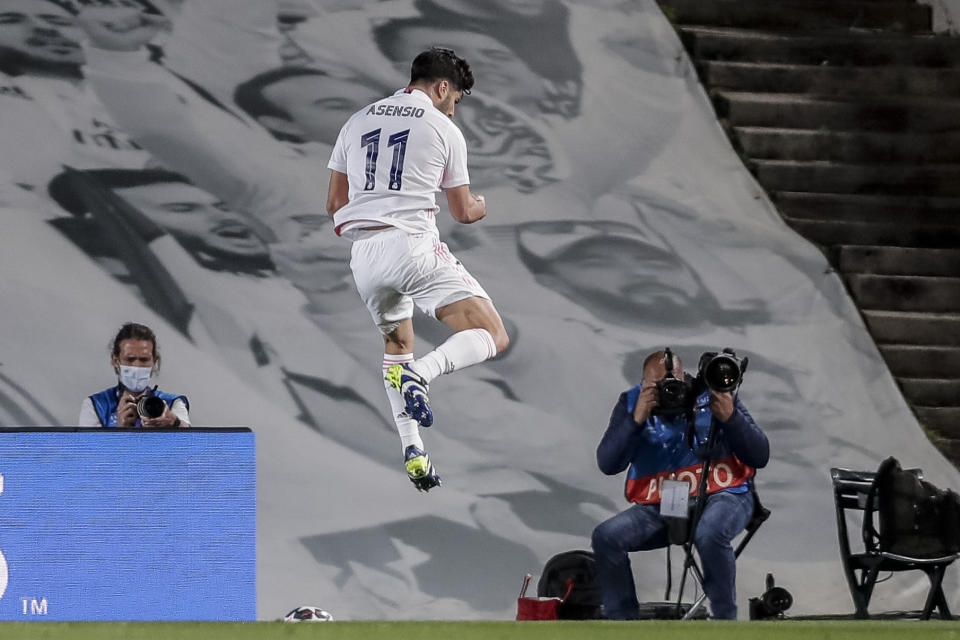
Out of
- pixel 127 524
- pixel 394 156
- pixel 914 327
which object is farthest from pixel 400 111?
pixel 914 327

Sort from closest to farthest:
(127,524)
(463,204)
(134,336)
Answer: (127,524) < (463,204) < (134,336)

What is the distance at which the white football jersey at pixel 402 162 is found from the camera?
428 cm

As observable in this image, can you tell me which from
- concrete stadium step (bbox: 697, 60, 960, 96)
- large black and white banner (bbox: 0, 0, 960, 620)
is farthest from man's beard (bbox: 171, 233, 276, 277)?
concrete stadium step (bbox: 697, 60, 960, 96)

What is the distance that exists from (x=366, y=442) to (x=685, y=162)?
65.4 inches

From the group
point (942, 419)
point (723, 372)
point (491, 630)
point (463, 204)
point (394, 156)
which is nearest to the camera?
point (491, 630)

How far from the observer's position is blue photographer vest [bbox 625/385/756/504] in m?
4.40

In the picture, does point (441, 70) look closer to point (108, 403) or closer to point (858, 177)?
point (108, 403)

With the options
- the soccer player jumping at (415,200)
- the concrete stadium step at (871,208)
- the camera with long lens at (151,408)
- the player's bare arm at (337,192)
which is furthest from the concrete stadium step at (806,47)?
the camera with long lens at (151,408)

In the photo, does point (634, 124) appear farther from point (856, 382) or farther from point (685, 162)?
point (856, 382)

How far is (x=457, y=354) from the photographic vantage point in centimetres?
416

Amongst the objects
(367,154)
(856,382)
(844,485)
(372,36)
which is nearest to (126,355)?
(367,154)

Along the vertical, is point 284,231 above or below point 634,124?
below

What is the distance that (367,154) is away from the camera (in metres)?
4.33

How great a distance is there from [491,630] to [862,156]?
3.86 m
